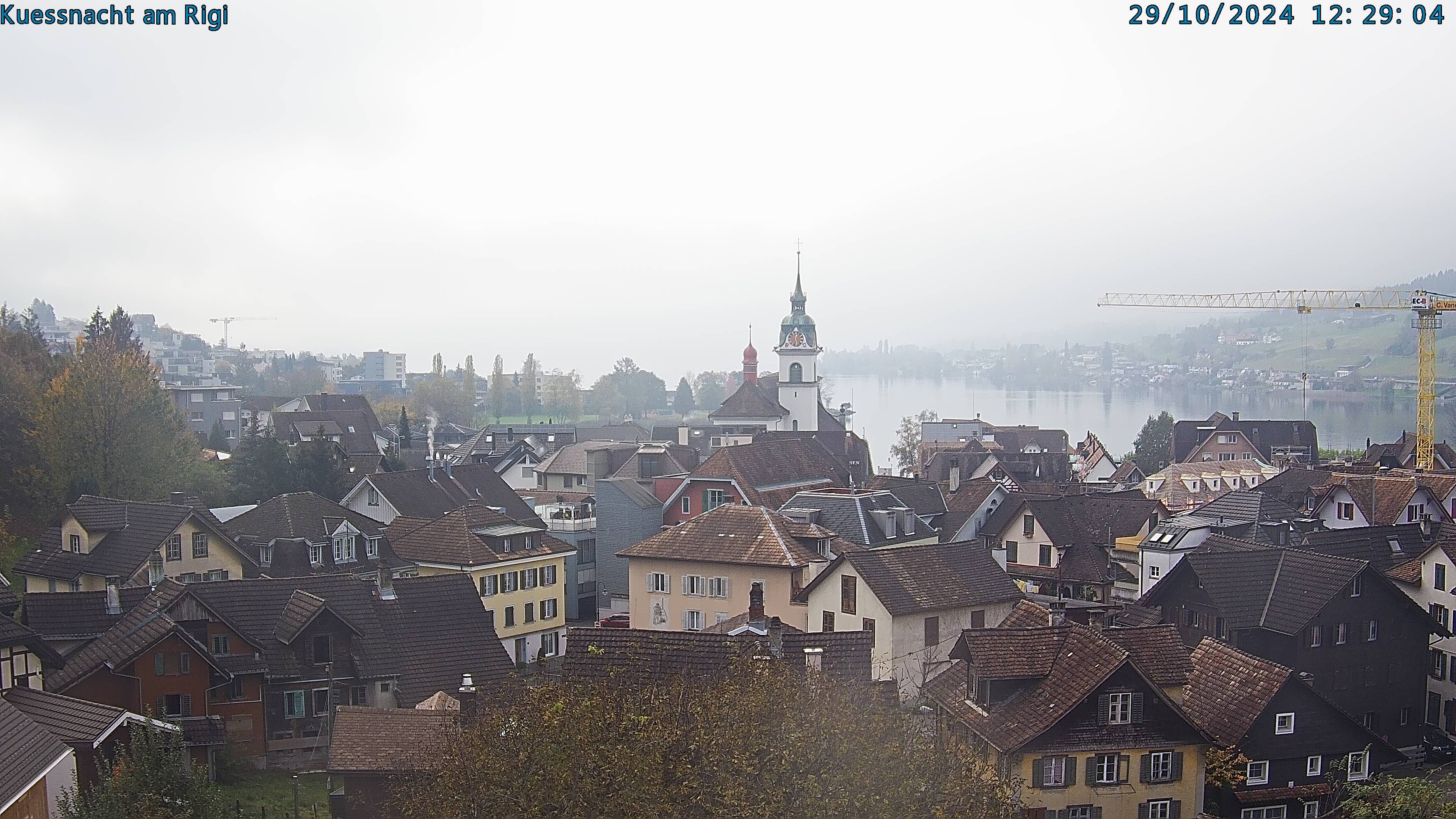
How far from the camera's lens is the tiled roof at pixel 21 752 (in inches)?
622

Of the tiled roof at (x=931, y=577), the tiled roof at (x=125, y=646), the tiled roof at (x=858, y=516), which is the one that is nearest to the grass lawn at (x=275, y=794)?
the tiled roof at (x=125, y=646)

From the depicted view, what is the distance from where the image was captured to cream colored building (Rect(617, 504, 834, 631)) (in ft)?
107

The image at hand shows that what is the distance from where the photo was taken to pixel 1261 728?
2266 centimetres

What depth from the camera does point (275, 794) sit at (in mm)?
22766

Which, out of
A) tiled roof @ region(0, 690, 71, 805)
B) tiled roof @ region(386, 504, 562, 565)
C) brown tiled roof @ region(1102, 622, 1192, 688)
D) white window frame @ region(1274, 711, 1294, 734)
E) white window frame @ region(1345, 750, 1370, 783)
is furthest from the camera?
tiled roof @ region(386, 504, 562, 565)

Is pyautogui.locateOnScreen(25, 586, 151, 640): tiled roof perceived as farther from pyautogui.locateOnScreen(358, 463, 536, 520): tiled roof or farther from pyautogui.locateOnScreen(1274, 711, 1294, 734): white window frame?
pyautogui.locateOnScreen(1274, 711, 1294, 734): white window frame

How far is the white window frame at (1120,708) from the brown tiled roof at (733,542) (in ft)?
40.2

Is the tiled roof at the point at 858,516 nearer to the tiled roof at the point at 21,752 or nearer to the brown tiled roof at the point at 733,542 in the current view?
the brown tiled roof at the point at 733,542

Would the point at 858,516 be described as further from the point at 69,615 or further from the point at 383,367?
the point at 383,367

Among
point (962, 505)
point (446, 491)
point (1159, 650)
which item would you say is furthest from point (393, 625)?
point (962, 505)

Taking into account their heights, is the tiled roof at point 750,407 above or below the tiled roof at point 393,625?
above

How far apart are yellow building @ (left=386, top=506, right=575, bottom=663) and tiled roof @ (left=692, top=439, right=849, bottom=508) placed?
8.85m

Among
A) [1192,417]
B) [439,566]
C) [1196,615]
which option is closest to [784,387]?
[439,566]

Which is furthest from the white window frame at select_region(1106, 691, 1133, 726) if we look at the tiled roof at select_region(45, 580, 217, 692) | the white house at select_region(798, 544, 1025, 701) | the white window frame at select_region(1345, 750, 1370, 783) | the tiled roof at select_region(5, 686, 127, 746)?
the tiled roof at select_region(45, 580, 217, 692)
